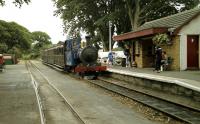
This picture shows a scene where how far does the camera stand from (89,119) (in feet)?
41.1

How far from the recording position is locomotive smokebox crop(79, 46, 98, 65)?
28.2 metres

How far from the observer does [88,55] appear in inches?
1114

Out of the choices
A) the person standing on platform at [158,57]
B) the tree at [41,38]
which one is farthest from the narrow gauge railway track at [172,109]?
the tree at [41,38]

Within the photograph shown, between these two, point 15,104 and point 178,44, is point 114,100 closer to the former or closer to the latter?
point 15,104

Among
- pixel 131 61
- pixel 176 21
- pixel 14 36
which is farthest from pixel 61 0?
pixel 14 36

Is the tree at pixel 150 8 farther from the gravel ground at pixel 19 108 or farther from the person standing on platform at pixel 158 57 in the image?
the gravel ground at pixel 19 108

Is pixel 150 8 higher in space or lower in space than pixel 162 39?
higher

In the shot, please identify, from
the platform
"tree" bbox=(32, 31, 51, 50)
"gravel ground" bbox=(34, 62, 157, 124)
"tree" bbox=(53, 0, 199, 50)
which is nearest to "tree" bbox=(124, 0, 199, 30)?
"tree" bbox=(53, 0, 199, 50)

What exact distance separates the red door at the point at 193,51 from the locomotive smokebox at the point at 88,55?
613 centimetres

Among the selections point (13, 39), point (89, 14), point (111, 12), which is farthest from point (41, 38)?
point (111, 12)

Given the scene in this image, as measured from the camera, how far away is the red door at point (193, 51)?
25859 mm

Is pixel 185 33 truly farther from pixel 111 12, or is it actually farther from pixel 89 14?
pixel 89 14

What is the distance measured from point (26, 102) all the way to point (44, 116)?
3485 mm

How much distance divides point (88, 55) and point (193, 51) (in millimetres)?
6524
